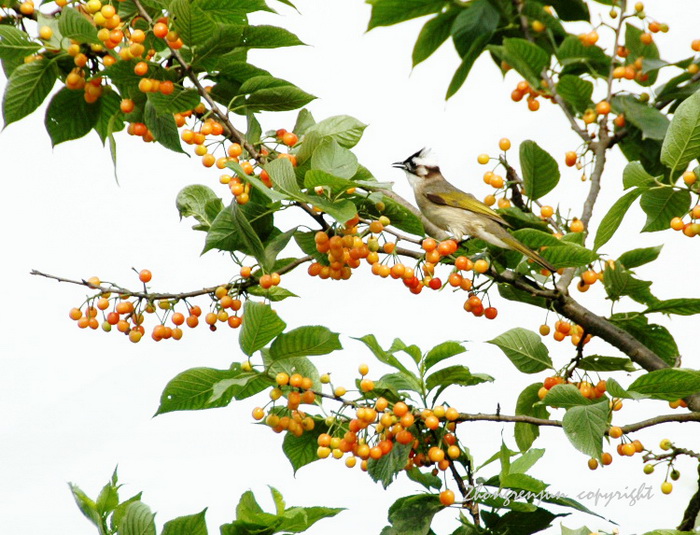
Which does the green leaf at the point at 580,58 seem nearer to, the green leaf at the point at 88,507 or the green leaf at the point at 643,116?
the green leaf at the point at 643,116

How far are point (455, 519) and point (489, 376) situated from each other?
686 millimetres

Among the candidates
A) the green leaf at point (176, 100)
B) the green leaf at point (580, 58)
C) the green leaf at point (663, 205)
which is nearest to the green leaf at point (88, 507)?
the green leaf at point (176, 100)

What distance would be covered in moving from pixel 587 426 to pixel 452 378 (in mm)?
713

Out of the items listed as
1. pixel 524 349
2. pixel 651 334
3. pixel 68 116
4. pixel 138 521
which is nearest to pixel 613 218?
pixel 651 334

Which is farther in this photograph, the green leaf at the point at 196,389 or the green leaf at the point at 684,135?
the green leaf at the point at 684,135

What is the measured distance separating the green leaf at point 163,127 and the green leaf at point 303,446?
147 centimetres


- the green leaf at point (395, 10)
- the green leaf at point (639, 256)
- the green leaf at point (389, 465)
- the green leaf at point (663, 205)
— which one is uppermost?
the green leaf at point (395, 10)

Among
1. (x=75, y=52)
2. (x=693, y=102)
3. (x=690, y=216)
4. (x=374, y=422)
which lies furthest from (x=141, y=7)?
(x=690, y=216)

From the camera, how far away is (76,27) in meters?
3.57

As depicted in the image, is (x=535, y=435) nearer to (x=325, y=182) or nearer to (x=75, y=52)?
(x=325, y=182)

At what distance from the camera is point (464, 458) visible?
13.0 ft

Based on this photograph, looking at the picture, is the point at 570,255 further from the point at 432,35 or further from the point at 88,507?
the point at 88,507

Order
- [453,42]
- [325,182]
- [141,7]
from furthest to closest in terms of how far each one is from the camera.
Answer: [453,42] → [141,7] → [325,182]

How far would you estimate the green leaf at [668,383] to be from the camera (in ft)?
11.2
